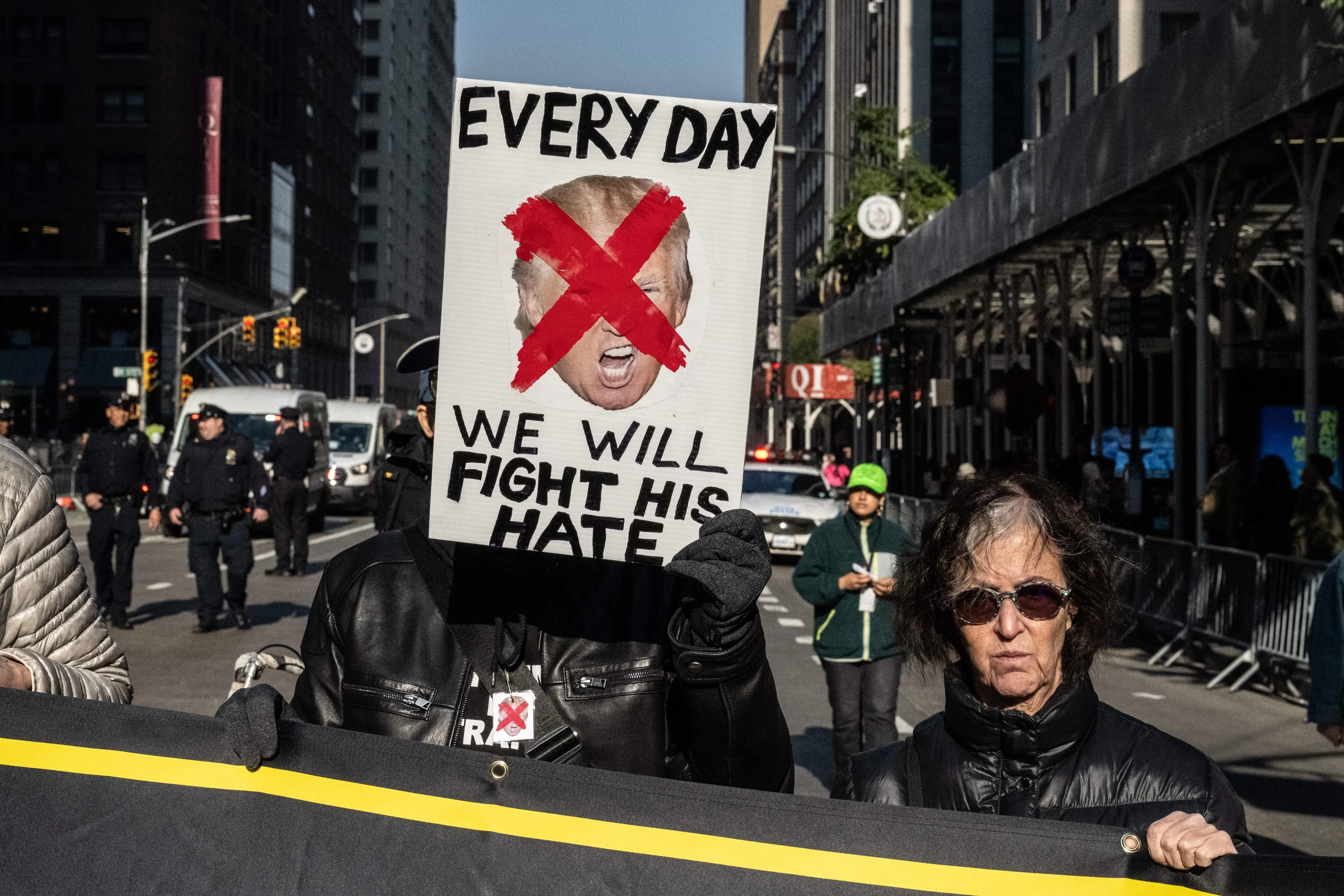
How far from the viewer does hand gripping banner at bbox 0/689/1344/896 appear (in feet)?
9.30

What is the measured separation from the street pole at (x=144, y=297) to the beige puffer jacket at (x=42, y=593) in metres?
50.7

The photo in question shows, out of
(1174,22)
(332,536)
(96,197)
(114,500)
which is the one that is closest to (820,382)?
(1174,22)

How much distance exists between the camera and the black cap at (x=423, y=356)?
13.2 feet

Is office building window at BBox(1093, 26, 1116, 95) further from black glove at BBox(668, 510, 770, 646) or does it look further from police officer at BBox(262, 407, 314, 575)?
black glove at BBox(668, 510, 770, 646)

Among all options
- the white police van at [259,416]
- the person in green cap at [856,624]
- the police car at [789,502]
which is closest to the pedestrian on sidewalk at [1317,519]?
the person in green cap at [856,624]

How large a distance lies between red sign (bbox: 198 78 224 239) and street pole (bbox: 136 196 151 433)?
3.04 meters

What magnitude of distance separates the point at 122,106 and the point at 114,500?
62418 mm

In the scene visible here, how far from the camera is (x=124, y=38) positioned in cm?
7194

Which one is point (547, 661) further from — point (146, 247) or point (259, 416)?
point (146, 247)

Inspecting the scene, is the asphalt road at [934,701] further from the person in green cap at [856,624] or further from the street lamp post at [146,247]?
the street lamp post at [146,247]

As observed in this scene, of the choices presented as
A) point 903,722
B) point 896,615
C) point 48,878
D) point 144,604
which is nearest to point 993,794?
point 896,615

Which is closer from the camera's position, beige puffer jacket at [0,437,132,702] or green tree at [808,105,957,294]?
beige puffer jacket at [0,437,132,702]

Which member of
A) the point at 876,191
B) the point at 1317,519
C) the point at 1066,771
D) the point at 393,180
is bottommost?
the point at 1066,771


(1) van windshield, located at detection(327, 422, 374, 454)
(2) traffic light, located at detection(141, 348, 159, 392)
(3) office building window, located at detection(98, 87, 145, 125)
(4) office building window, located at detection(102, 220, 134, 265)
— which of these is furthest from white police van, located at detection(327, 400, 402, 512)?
(3) office building window, located at detection(98, 87, 145, 125)
